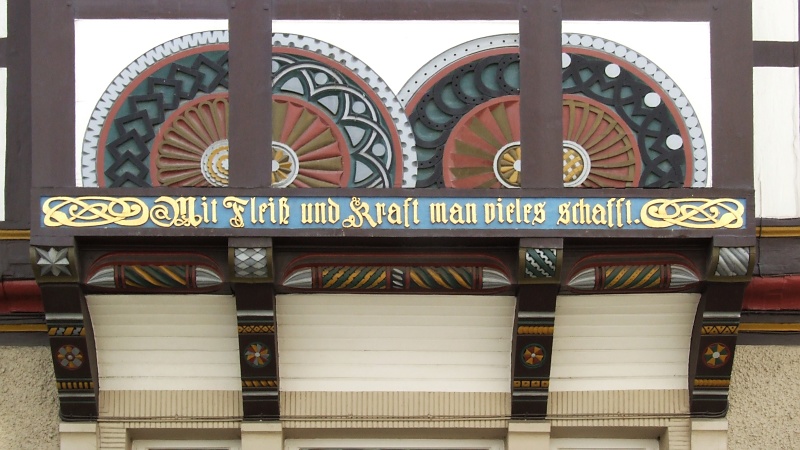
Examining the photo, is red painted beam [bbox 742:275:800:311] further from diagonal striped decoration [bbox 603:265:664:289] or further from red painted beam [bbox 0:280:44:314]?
red painted beam [bbox 0:280:44:314]

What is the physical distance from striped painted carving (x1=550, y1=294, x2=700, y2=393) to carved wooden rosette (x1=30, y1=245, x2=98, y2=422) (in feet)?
9.23

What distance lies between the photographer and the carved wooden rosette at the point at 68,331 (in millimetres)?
9195

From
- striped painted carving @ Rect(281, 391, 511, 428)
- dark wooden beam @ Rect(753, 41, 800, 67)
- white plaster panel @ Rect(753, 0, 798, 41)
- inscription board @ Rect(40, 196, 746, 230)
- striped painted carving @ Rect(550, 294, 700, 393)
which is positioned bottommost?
striped painted carving @ Rect(281, 391, 511, 428)

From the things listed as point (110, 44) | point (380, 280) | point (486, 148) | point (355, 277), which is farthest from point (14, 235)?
point (486, 148)

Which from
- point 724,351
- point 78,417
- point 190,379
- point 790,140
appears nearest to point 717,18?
point 790,140

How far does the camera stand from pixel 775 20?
10070mm

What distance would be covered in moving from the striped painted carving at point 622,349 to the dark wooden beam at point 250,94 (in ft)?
6.89

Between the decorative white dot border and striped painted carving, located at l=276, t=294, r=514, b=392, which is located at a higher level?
the decorative white dot border

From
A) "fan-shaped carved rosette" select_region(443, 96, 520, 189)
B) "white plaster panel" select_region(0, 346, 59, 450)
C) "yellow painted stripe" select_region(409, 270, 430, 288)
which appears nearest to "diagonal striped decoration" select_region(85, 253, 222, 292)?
"white plaster panel" select_region(0, 346, 59, 450)

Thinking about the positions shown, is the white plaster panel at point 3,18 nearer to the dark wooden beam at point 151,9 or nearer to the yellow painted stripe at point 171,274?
the dark wooden beam at point 151,9

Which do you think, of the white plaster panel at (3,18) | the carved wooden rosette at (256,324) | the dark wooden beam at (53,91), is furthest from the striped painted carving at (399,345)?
the white plaster panel at (3,18)

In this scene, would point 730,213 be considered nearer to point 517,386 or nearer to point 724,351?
point 724,351

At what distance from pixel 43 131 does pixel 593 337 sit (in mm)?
3515

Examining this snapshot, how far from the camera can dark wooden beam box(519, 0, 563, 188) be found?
9320 mm
